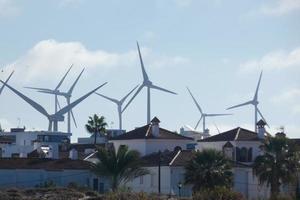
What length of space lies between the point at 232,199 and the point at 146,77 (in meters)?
71.3

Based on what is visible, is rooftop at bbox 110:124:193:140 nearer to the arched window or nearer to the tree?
the arched window

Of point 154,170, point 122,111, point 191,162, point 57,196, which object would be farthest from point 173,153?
point 122,111

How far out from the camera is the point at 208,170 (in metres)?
63.0

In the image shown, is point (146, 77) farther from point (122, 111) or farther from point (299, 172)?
point (299, 172)

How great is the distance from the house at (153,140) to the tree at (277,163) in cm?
1760

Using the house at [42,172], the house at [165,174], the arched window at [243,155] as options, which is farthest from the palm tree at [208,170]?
the house at [42,172]

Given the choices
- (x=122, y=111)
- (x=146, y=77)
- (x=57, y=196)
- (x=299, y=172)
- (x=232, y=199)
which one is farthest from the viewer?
(x=122, y=111)

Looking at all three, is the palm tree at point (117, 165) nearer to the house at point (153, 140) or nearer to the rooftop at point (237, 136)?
the house at point (153, 140)

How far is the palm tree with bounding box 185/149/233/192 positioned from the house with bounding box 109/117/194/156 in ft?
64.1

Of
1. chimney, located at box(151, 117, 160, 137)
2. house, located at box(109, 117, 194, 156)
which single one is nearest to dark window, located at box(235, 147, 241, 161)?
house, located at box(109, 117, 194, 156)

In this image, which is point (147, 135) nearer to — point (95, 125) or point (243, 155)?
point (243, 155)

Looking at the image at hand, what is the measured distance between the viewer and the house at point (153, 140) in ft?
277

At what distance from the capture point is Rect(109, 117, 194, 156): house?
84.5 meters

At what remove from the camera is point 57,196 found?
51969 mm
